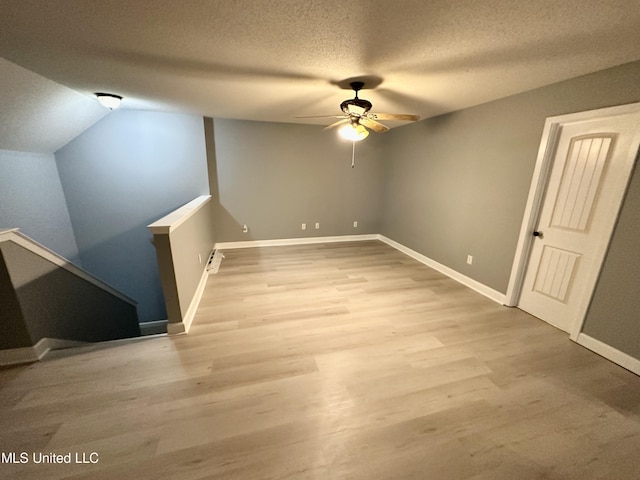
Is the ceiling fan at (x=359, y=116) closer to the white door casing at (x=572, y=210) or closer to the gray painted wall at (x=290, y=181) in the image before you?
the white door casing at (x=572, y=210)

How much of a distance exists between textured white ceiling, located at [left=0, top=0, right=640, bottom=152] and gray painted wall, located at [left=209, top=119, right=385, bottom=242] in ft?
5.99

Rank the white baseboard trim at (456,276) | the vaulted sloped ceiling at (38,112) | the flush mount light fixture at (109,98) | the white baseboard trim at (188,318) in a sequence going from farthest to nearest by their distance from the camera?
the white baseboard trim at (456,276) → the flush mount light fixture at (109,98) → the white baseboard trim at (188,318) → the vaulted sloped ceiling at (38,112)

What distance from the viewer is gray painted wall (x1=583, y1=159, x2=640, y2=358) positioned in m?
1.94

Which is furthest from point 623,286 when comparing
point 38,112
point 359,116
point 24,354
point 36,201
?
point 36,201

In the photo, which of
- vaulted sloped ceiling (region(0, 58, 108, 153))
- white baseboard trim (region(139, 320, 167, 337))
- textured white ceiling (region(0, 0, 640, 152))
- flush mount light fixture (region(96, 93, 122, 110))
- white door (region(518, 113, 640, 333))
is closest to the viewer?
textured white ceiling (region(0, 0, 640, 152))

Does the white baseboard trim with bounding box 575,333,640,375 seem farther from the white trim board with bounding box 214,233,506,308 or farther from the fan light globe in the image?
the fan light globe

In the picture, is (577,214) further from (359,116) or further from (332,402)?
(332,402)

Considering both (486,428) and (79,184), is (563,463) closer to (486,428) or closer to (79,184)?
(486,428)

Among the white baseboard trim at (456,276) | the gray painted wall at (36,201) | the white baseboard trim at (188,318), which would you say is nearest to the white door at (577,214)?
the white baseboard trim at (456,276)

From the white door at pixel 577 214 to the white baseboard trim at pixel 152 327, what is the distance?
581 cm

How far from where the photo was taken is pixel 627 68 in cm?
191

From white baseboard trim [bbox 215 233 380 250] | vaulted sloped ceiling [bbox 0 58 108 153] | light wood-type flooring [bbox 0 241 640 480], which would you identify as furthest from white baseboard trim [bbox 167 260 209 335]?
vaulted sloped ceiling [bbox 0 58 108 153]

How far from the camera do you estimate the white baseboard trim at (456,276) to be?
3.08 m

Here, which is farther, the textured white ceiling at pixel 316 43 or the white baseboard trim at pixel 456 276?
the white baseboard trim at pixel 456 276
